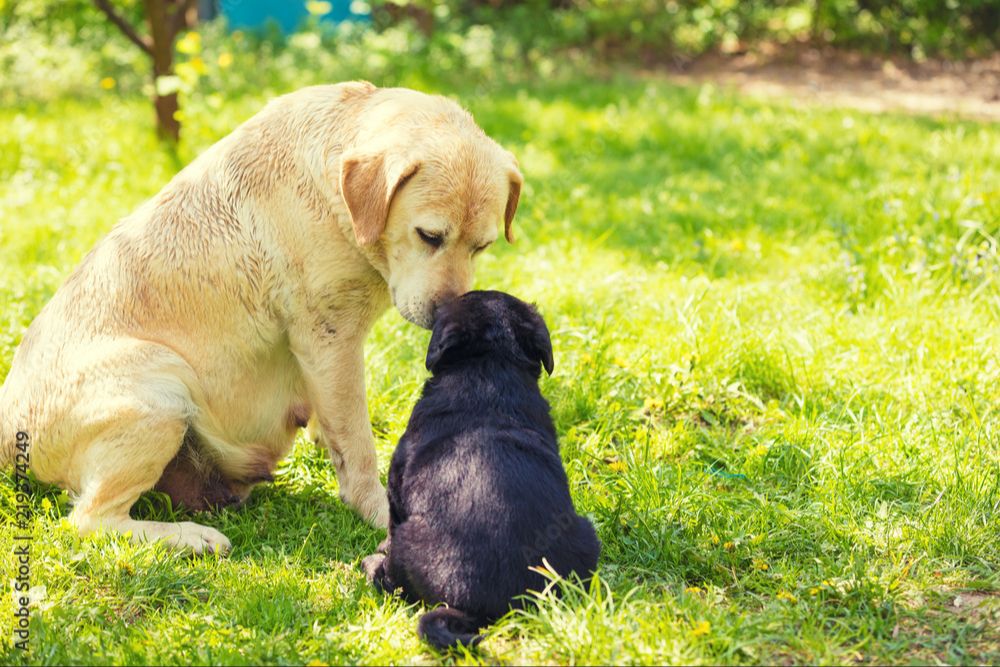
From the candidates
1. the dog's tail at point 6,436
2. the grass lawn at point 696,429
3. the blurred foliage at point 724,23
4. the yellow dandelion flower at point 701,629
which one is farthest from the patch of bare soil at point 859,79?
the dog's tail at point 6,436

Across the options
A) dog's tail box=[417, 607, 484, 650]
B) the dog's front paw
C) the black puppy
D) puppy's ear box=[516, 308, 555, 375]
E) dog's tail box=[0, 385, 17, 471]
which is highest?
puppy's ear box=[516, 308, 555, 375]

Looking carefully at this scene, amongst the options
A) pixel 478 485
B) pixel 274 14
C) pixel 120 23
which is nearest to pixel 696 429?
pixel 478 485

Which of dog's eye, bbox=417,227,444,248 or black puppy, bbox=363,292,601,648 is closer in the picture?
black puppy, bbox=363,292,601,648

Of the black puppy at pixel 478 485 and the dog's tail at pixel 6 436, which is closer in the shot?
the black puppy at pixel 478 485

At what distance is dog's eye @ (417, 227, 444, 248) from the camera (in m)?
3.93

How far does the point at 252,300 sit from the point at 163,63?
5690mm

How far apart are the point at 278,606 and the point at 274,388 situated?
1202 millimetres

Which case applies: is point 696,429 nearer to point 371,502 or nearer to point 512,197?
point 512,197

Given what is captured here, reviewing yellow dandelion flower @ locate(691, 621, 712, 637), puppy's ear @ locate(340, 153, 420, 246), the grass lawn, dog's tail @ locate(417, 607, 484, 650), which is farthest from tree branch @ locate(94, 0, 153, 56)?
yellow dandelion flower @ locate(691, 621, 712, 637)

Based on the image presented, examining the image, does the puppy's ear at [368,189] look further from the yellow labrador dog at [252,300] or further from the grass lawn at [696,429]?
the grass lawn at [696,429]

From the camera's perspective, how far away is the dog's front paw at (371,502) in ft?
14.0

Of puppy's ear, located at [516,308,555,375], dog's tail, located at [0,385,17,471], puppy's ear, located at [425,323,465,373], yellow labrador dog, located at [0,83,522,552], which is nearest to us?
puppy's ear, located at [425,323,465,373]

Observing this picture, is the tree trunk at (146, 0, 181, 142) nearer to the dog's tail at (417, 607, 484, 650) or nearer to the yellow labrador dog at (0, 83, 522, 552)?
the yellow labrador dog at (0, 83, 522, 552)

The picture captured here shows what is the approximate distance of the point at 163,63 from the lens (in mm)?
8953
